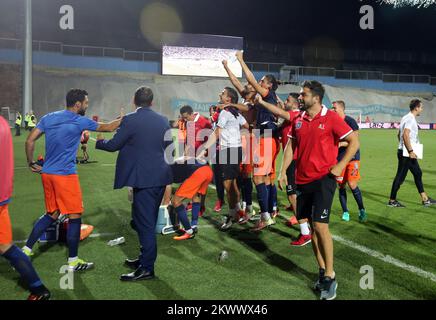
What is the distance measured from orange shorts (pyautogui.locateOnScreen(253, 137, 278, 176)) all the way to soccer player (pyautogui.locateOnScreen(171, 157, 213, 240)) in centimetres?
94

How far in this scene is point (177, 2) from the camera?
5803 cm

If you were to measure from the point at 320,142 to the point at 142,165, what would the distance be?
1.98 metres

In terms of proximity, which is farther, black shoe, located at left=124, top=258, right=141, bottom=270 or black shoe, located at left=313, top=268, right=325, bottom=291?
black shoe, located at left=124, top=258, right=141, bottom=270

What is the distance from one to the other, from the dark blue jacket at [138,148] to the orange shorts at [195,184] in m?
1.78

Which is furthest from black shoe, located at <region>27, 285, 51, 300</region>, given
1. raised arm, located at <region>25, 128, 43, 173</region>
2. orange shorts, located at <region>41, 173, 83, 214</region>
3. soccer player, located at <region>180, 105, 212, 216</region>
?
soccer player, located at <region>180, 105, 212, 216</region>

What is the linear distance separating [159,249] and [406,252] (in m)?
3.47

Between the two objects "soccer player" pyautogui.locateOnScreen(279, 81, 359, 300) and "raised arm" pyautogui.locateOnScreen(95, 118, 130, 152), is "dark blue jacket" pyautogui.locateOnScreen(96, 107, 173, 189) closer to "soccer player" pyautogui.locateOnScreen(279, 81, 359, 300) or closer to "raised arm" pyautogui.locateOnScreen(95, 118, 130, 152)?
"raised arm" pyautogui.locateOnScreen(95, 118, 130, 152)

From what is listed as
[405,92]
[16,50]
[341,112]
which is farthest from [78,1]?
[341,112]

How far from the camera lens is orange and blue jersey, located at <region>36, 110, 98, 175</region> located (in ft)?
17.1

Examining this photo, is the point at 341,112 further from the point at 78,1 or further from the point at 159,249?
the point at 78,1

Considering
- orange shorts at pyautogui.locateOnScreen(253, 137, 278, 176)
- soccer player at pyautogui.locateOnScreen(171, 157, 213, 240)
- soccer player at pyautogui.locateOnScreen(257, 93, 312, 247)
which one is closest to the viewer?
soccer player at pyautogui.locateOnScreen(257, 93, 312, 247)

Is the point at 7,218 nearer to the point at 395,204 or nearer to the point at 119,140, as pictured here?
the point at 119,140

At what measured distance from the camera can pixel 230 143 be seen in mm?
7715
